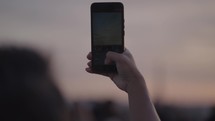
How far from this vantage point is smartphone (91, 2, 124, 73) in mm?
1257

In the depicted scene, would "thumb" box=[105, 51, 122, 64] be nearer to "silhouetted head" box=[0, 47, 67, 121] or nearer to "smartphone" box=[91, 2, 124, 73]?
"smartphone" box=[91, 2, 124, 73]

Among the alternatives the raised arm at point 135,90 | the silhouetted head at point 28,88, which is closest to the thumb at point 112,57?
the raised arm at point 135,90

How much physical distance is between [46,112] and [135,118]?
0.58 feet

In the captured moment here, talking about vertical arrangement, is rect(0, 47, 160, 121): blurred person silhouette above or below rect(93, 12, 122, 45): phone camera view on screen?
below

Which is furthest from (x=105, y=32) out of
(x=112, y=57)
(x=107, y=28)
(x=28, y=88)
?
(x=28, y=88)

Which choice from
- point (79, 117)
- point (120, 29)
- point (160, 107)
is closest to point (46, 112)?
point (120, 29)

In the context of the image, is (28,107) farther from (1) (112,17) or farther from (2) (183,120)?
(2) (183,120)

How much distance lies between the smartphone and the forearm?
78 mm

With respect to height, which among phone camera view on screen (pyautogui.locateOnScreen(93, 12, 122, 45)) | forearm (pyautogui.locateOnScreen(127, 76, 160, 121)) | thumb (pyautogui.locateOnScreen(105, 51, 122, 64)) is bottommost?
forearm (pyautogui.locateOnScreen(127, 76, 160, 121))

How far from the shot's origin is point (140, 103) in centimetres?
116

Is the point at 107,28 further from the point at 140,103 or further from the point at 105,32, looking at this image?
the point at 140,103

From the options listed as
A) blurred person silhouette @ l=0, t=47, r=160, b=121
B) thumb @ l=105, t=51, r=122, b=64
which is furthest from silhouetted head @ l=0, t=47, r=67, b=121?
thumb @ l=105, t=51, r=122, b=64

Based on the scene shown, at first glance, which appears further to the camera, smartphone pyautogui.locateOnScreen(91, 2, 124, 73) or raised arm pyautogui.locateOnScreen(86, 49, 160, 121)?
smartphone pyautogui.locateOnScreen(91, 2, 124, 73)

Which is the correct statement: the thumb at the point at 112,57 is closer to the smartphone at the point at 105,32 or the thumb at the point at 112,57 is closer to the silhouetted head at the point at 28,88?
the smartphone at the point at 105,32
